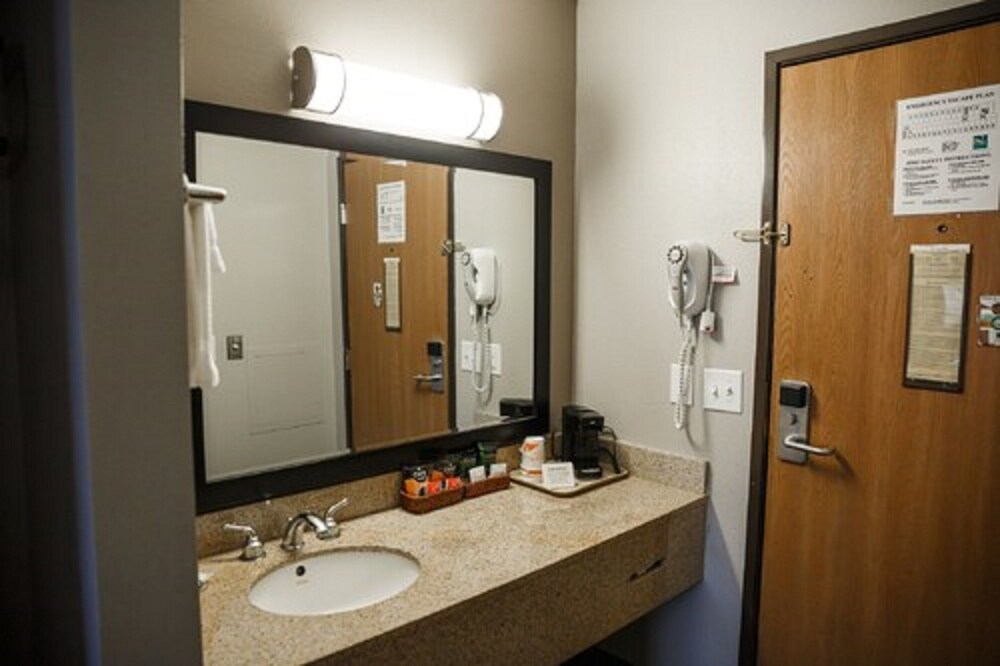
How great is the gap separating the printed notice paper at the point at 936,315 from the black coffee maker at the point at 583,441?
3.02 ft

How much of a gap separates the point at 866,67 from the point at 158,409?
1.77 metres

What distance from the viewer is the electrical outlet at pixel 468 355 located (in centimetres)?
223

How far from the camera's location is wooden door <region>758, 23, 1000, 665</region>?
5.13 ft

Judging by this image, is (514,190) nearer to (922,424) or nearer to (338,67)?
(338,67)

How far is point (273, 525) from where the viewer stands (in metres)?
1.70

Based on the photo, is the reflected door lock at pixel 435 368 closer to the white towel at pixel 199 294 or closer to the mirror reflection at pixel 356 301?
the mirror reflection at pixel 356 301

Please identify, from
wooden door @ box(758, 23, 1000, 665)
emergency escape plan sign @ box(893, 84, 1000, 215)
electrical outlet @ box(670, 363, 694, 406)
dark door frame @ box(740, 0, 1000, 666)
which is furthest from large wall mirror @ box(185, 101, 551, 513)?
emergency escape plan sign @ box(893, 84, 1000, 215)

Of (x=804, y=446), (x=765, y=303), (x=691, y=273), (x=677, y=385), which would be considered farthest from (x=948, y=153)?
(x=677, y=385)

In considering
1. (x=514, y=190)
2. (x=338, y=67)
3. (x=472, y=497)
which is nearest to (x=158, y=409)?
(x=338, y=67)

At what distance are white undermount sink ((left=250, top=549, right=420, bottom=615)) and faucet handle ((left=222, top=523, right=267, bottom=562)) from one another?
2.6 inches

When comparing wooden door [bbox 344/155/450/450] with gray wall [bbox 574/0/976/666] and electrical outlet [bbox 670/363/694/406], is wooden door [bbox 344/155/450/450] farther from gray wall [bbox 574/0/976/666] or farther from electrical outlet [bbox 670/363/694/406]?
electrical outlet [bbox 670/363/694/406]

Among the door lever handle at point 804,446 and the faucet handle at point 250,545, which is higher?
the door lever handle at point 804,446

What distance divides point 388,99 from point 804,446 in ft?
4.77

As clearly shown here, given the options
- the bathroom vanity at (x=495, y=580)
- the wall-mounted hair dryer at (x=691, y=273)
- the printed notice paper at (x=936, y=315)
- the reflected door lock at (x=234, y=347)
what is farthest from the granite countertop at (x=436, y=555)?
the printed notice paper at (x=936, y=315)
